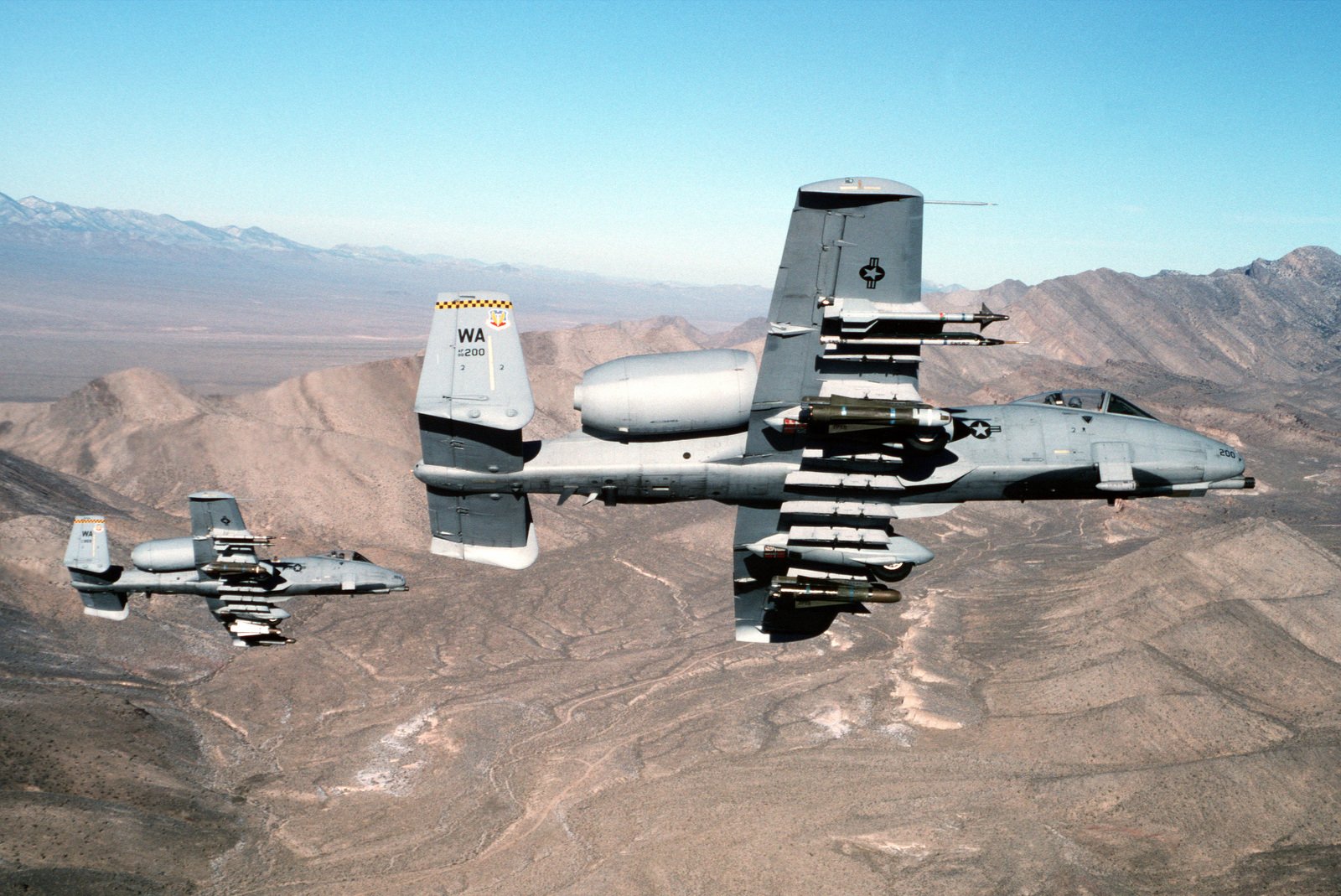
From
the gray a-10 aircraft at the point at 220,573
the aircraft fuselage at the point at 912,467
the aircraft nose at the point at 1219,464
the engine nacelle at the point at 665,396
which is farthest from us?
the gray a-10 aircraft at the point at 220,573

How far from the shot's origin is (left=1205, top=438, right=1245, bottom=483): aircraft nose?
2400 centimetres

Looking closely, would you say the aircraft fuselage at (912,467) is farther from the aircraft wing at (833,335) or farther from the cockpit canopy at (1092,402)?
the cockpit canopy at (1092,402)

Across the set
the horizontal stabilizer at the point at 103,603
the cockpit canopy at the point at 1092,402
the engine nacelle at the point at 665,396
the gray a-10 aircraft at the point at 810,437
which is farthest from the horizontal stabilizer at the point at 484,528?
the horizontal stabilizer at the point at 103,603

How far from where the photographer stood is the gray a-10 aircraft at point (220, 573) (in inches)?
1752

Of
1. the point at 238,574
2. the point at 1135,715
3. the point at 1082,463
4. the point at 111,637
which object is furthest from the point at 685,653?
the point at 1082,463

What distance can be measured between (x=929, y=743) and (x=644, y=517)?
197 ft

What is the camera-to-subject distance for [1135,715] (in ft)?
180

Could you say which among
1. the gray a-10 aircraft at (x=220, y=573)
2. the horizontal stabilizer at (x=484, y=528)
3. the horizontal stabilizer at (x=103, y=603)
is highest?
the horizontal stabilizer at (x=484, y=528)

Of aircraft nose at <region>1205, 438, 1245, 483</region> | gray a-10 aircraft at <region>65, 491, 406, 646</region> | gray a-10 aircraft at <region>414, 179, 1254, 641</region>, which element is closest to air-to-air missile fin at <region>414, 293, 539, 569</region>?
gray a-10 aircraft at <region>414, 179, 1254, 641</region>

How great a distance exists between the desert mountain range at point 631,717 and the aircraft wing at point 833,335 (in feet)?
81.2

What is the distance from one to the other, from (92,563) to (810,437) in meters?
46.2

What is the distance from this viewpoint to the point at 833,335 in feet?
67.3

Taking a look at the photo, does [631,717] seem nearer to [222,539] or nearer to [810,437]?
[222,539]

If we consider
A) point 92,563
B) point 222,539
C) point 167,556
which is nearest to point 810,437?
point 222,539
